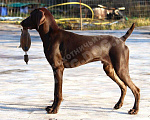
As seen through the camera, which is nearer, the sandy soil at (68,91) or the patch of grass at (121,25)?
the sandy soil at (68,91)

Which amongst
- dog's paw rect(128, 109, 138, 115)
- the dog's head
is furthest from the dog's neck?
dog's paw rect(128, 109, 138, 115)

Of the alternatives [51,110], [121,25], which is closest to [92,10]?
[121,25]

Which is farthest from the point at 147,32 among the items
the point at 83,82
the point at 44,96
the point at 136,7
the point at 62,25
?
the point at 44,96

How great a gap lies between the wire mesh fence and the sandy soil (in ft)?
42.7

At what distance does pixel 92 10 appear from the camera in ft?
81.8

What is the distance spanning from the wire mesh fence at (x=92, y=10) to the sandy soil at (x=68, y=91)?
13.0 meters

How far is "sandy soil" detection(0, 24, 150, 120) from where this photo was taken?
5.62 metres

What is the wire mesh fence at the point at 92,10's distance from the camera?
25.1m

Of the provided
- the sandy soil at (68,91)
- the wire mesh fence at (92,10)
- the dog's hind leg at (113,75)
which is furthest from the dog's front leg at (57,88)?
the wire mesh fence at (92,10)

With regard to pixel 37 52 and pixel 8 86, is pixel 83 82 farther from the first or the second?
pixel 37 52

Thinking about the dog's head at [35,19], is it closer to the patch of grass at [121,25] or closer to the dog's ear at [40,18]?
the dog's ear at [40,18]

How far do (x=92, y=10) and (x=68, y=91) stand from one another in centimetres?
1824

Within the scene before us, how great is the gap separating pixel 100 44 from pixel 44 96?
1.69 meters

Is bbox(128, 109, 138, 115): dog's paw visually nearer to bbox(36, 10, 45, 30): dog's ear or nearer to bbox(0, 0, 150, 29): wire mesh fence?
bbox(36, 10, 45, 30): dog's ear
